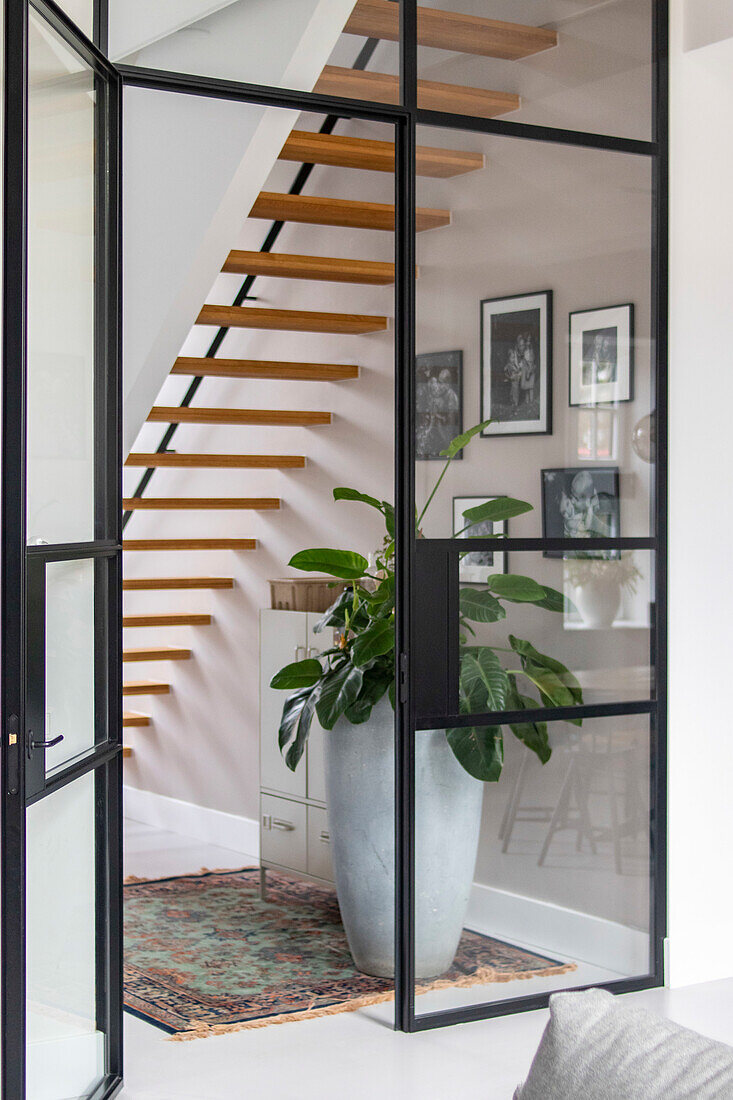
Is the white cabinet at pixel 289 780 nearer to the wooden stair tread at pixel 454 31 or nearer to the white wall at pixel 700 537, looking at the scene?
the white wall at pixel 700 537

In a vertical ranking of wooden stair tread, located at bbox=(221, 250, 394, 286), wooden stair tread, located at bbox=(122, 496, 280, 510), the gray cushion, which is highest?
wooden stair tread, located at bbox=(221, 250, 394, 286)

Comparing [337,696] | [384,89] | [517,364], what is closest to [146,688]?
[337,696]

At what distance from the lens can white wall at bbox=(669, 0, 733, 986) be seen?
146 inches

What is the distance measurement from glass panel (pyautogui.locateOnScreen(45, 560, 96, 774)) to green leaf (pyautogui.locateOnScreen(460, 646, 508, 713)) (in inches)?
→ 42.0

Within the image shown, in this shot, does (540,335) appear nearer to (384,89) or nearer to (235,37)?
(384,89)

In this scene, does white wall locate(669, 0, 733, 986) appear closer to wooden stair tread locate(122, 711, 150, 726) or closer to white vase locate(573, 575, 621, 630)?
white vase locate(573, 575, 621, 630)

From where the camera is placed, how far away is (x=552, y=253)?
3504mm

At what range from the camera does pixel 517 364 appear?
11.3 feet

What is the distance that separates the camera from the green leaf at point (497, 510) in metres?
3.41

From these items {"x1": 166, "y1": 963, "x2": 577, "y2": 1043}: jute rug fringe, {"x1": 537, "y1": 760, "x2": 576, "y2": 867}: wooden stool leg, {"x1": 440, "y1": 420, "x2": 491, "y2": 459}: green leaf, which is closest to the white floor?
{"x1": 166, "y1": 963, "x2": 577, "y2": 1043}: jute rug fringe

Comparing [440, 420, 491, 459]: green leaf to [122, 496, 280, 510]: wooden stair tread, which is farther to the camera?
[122, 496, 280, 510]: wooden stair tread

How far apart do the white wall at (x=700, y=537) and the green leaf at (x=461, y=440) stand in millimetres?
685

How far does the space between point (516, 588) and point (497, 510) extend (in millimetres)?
225

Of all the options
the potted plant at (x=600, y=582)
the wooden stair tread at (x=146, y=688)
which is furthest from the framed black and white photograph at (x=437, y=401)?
the wooden stair tread at (x=146, y=688)
